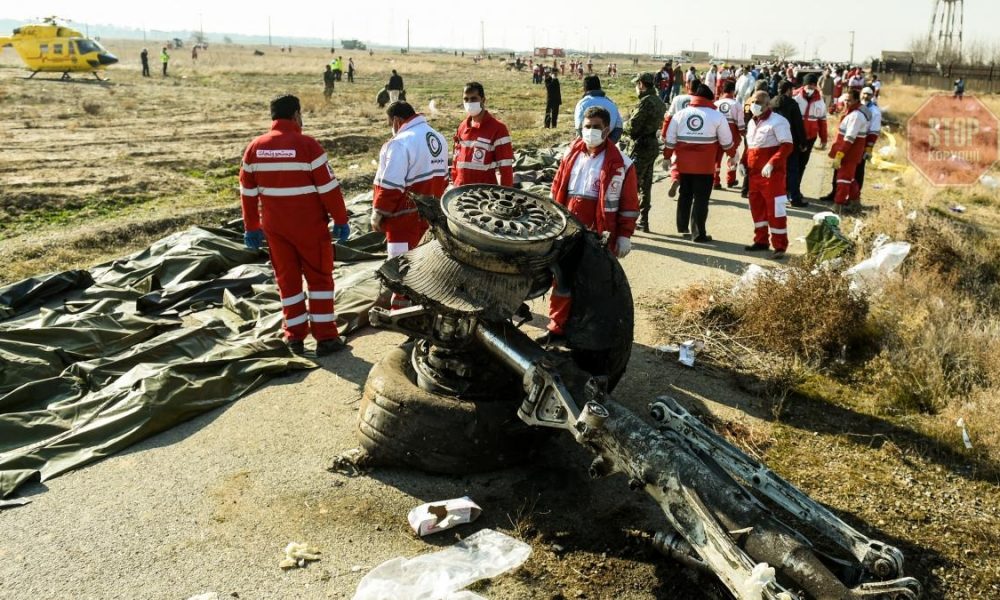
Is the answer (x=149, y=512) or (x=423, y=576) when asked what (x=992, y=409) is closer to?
(x=423, y=576)

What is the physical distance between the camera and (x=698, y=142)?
30.1ft

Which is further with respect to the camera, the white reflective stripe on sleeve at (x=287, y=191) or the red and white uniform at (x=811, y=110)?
the red and white uniform at (x=811, y=110)

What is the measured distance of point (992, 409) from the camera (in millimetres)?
5172

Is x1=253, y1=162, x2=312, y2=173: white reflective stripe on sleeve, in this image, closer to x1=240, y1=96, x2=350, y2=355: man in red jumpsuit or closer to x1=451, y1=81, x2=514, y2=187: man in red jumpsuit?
x1=240, y1=96, x2=350, y2=355: man in red jumpsuit

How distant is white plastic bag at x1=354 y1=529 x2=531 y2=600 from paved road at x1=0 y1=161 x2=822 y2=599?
0.13 meters

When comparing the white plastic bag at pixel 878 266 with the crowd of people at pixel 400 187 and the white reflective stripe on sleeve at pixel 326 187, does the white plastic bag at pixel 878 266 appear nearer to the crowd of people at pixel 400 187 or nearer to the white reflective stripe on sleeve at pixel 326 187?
the crowd of people at pixel 400 187

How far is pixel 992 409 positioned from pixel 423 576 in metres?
4.13

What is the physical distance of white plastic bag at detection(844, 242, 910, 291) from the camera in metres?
7.61

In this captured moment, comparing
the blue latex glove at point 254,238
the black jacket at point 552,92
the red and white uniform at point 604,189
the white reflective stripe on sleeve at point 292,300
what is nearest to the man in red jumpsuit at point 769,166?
the red and white uniform at point 604,189

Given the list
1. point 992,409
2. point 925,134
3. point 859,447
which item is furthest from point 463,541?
point 925,134

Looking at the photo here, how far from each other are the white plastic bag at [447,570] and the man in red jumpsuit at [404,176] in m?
2.87

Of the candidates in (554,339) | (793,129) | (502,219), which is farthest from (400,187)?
(793,129)

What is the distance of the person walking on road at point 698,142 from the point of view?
30.0 ft

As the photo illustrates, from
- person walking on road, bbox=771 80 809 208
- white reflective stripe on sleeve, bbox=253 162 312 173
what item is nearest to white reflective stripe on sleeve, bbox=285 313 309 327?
white reflective stripe on sleeve, bbox=253 162 312 173
